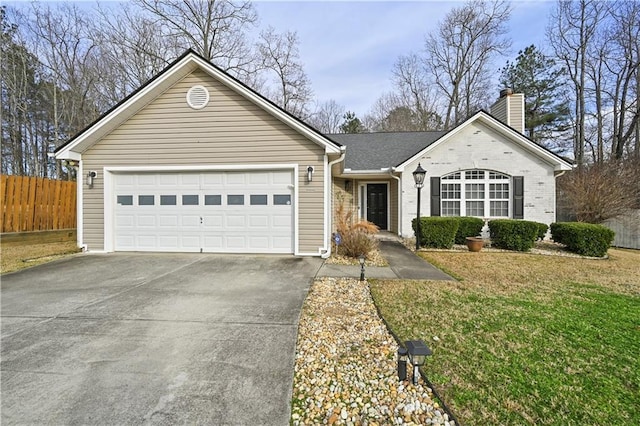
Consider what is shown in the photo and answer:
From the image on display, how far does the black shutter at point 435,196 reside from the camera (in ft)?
36.0

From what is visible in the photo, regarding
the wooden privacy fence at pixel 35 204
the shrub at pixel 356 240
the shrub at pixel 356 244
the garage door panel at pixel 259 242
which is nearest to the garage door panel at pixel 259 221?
the garage door panel at pixel 259 242

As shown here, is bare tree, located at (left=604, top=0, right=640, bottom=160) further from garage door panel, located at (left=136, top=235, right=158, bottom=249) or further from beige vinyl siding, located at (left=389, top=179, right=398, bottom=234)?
garage door panel, located at (left=136, top=235, right=158, bottom=249)

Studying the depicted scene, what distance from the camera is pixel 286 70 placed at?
22.1 m

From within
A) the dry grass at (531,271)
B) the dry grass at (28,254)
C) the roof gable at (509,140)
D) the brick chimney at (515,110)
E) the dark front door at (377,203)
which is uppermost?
the brick chimney at (515,110)

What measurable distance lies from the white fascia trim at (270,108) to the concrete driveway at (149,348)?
3598 millimetres

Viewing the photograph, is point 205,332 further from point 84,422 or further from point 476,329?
point 476,329

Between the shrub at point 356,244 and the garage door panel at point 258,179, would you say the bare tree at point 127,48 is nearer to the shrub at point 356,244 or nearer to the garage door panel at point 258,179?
the garage door panel at point 258,179

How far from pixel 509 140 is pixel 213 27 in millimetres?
18401

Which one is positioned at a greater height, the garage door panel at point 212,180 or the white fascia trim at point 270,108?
the white fascia trim at point 270,108

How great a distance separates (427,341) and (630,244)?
1530 centimetres

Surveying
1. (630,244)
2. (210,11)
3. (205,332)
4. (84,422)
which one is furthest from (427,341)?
(210,11)

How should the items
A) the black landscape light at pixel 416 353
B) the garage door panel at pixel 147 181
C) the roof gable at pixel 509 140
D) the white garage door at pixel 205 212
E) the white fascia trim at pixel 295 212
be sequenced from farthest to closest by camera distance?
the roof gable at pixel 509 140
the garage door panel at pixel 147 181
the white garage door at pixel 205 212
the white fascia trim at pixel 295 212
the black landscape light at pixel 416 353

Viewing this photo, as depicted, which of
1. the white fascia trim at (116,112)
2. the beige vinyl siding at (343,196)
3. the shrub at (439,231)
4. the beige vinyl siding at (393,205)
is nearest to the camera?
the white fascia trim at (116,112)

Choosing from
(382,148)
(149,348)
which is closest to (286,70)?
(382,148)
